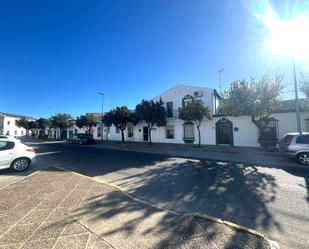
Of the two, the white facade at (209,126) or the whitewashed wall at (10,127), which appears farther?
the whitewashed wall at (10,127)

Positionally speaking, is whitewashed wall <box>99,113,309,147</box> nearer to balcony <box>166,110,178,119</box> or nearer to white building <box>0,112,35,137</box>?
balcony <box>166,110,178,119</box>

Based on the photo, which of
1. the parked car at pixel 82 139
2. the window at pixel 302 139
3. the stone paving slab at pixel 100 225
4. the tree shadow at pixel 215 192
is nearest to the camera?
the stone paving slab at pixel 100 225

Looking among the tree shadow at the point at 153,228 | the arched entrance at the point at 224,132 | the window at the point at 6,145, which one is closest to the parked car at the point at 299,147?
the arched entrance at the point at 224,132

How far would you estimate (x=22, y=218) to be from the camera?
4.02 meters

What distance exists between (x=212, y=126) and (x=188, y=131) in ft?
11.2

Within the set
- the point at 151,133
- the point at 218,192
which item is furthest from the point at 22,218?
the point at 151,133

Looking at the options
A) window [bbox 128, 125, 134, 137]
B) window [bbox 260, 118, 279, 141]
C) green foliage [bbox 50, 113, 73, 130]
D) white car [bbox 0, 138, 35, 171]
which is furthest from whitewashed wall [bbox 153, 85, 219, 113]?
green foliage [bbox 50, 113, 73, 130]

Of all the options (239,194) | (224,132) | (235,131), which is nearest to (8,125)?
(224,132)

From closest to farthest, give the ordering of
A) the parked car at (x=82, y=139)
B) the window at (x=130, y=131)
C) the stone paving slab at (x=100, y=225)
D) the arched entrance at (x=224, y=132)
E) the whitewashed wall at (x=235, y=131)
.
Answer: the stone paving slab at (x=100, y=225)
the whitewashed wall at (x=235, y=131)
the arched entrance at (x=224, y=132)
the parked car at (x=82, y=139)
the window at (x=130, y=131)

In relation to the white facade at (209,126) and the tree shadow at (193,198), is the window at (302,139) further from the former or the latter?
the white facade at (209,126)

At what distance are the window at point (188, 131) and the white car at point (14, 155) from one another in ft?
60.3

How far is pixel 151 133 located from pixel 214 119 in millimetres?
10071

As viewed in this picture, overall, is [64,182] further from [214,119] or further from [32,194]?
[214,119]

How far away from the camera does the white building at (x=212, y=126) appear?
61.0ft
